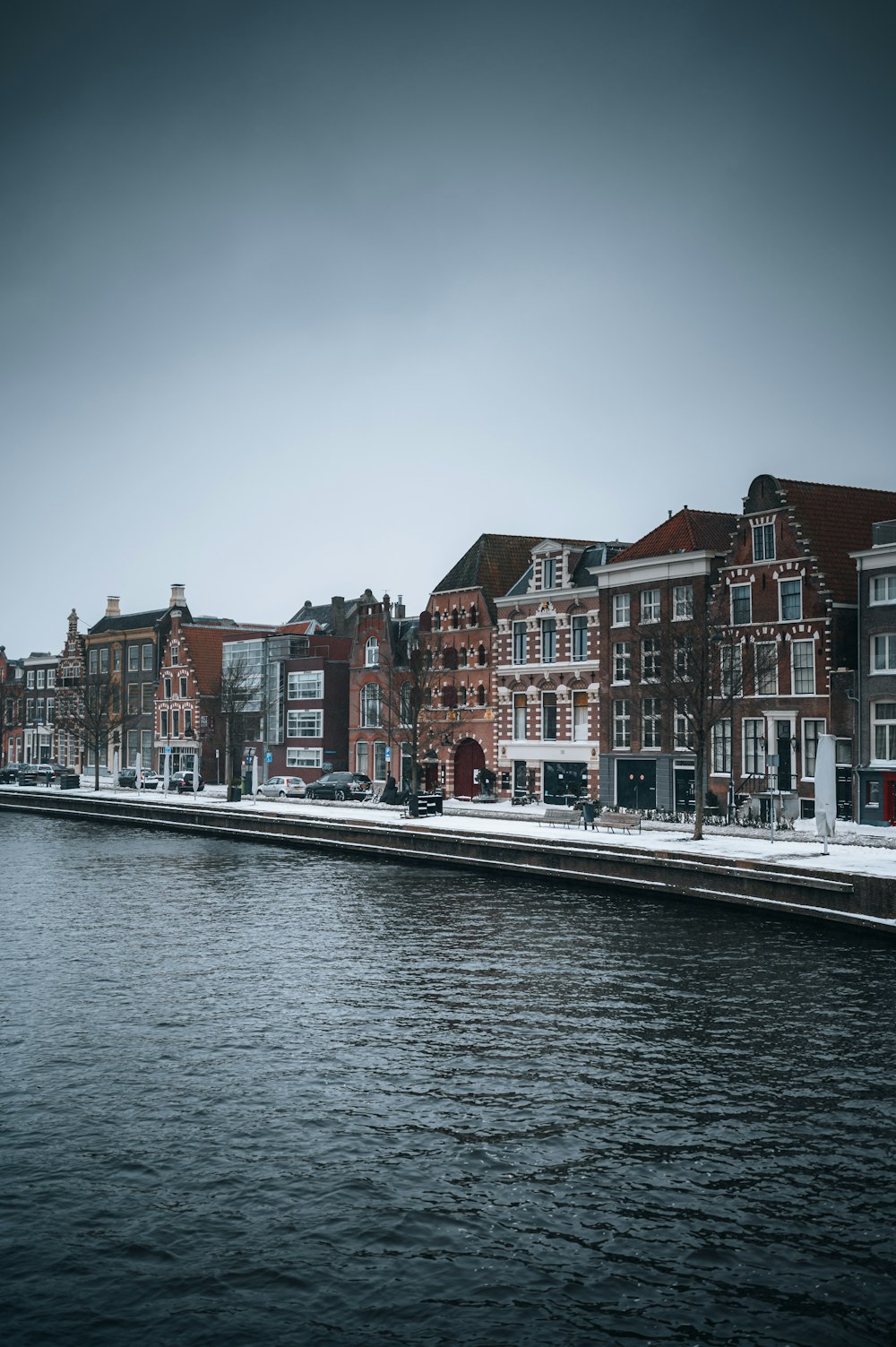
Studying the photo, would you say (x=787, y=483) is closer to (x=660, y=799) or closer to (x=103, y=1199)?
(x=660, y=799)

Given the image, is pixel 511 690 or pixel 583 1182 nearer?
pixel 583 1182

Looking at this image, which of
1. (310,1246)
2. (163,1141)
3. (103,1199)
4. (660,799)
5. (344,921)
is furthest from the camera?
(660,799)

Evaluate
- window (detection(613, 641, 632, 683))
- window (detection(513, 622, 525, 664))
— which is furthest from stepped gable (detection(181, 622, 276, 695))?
window (detection(613, 641, 632, 683))

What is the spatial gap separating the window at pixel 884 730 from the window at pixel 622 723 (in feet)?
56.8

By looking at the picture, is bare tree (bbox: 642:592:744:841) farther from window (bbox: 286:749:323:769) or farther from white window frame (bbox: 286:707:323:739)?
window (bbox: 286:749:323:769)

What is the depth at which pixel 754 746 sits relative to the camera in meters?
64.2

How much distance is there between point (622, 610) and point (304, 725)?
3716 cm

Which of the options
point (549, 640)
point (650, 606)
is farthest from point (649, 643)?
point (549, 640)

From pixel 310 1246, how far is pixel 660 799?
56.2m

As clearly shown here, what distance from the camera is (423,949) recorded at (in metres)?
34.9

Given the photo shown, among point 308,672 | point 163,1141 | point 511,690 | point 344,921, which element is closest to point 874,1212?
point 163,1141

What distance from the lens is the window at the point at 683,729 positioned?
5766 cm

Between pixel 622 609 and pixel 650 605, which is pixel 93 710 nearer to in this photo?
pixel 622 609

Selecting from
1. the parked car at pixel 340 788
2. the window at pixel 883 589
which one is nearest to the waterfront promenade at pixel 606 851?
the parked car at pixel 340 788
